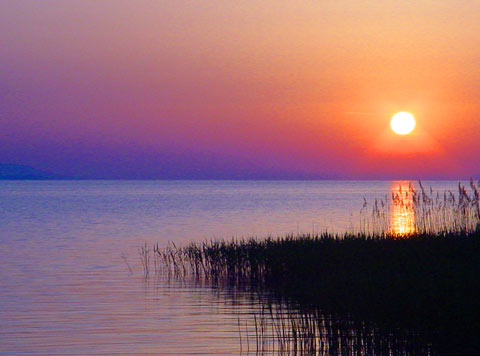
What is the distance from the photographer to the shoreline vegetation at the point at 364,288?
13234mm

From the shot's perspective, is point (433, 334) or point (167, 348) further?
point (167, 348)

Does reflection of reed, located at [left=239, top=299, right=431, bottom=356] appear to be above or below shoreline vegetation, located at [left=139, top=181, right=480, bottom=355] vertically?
below

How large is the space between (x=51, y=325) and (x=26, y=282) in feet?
25.9

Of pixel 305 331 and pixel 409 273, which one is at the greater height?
pixel 409 273

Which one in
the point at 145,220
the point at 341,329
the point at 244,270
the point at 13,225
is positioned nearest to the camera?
the point at 341,329

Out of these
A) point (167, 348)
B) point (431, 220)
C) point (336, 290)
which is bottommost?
point (167, 348)

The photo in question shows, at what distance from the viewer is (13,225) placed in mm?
57781

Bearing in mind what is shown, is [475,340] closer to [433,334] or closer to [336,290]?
Answer: [433,334]

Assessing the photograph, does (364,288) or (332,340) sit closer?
(332,340)

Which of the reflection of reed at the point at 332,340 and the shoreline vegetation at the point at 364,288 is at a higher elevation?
the shoreline vegetation at the point at 364,288

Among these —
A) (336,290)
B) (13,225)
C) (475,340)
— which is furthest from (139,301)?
(13,225)

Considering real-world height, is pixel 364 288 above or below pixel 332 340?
above

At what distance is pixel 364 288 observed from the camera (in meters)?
15.4

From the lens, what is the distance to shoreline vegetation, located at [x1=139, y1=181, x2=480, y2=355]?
13.2 m
